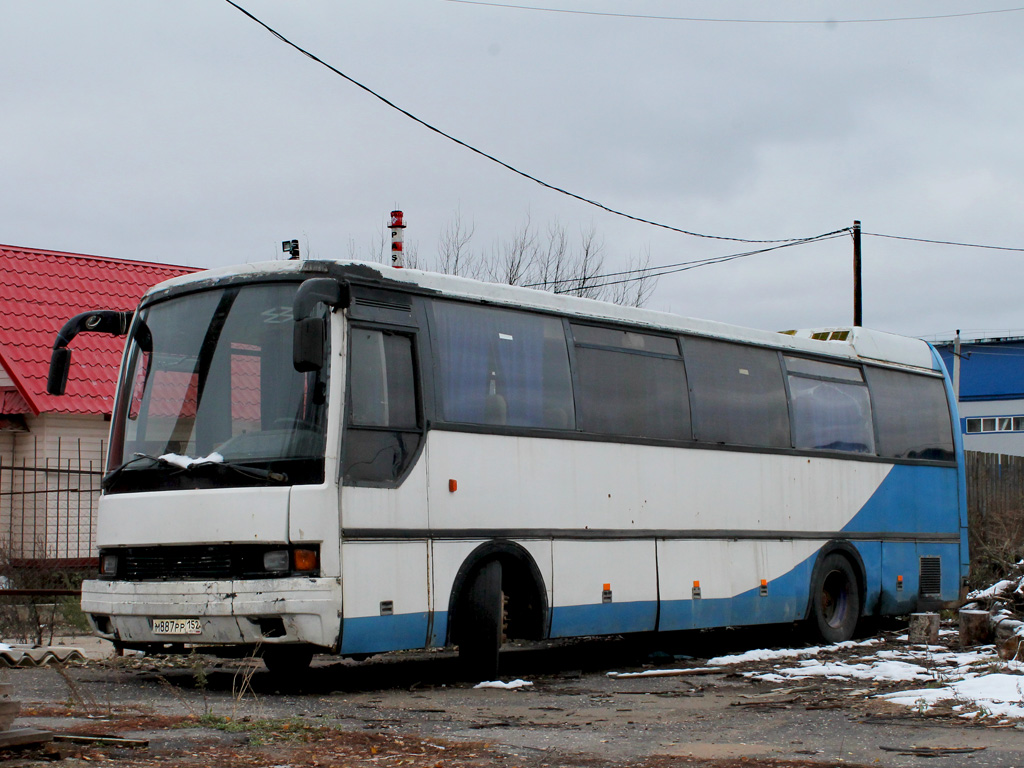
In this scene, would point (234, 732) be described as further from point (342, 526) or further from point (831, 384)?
point (831, 384)

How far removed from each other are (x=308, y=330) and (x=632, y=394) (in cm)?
409

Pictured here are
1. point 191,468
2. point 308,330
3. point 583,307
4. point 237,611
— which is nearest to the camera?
point 308,330

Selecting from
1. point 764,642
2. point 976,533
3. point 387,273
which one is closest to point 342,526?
point 387,273

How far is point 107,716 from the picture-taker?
8344mm

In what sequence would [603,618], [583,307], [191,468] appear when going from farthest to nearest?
[583,307], [603,618], [191,468]

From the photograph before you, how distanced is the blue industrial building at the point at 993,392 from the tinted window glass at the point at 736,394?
54.2m

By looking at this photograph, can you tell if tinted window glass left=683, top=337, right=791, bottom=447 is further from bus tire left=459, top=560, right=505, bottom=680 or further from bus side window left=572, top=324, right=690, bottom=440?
bus tire left=459, top=560, right=505, bottom=680

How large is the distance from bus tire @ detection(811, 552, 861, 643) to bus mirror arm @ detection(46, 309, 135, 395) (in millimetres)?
7826

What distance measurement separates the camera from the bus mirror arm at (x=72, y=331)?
35.7 ft

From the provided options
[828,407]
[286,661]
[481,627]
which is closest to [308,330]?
[481,627]

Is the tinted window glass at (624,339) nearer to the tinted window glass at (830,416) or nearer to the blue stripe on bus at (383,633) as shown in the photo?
the tinted window glass at (830,416)

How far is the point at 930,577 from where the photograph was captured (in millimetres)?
16375

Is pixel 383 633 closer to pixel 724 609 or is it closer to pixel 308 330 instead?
pixel 308 330

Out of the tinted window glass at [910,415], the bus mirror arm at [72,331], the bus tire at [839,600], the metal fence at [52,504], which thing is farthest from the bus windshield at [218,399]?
the tinted window glass at [910,415]
